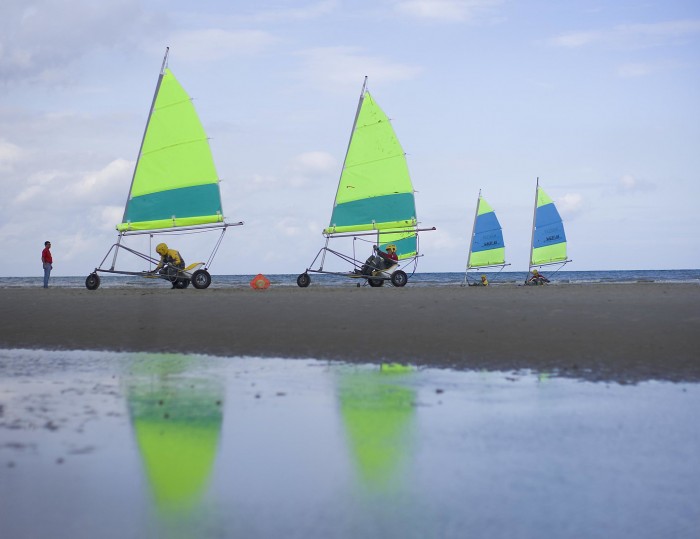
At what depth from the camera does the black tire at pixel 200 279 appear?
29344 millimetres

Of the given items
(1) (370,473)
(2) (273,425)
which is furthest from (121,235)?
(1) (370,473)

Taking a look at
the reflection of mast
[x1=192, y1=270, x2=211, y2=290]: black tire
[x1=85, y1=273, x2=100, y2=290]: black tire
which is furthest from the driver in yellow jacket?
the reflection of mast

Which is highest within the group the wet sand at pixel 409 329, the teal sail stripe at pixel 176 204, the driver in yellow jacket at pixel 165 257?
the teal sail stripe at pixel 176 204

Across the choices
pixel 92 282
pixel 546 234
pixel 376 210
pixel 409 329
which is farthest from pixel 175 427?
pixel 546 234

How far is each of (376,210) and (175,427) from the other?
1073 inches

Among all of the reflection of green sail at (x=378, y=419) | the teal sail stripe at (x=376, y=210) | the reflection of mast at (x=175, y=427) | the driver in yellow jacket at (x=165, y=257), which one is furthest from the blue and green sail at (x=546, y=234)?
the reflection of mast at (x=175, y=427)

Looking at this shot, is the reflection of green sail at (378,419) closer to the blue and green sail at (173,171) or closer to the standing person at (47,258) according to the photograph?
the blue and green sail at (173,171)

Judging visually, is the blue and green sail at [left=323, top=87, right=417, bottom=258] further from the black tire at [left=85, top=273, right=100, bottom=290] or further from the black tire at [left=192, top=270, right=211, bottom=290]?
the black tire at [left=85, top=273, right=100, bottom=290]

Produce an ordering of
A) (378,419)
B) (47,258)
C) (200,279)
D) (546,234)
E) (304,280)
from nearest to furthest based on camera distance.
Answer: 1. (378,419)
2. (200,279)
3. (304,280)
4. (47,258)
5. (546,234)

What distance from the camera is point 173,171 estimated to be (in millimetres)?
31109

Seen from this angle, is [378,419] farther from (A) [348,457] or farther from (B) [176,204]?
(B) [176,204]

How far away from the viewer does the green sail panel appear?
35.2 m

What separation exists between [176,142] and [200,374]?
20.3 meters

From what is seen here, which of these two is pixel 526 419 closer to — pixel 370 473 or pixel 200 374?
pixel 370 473
